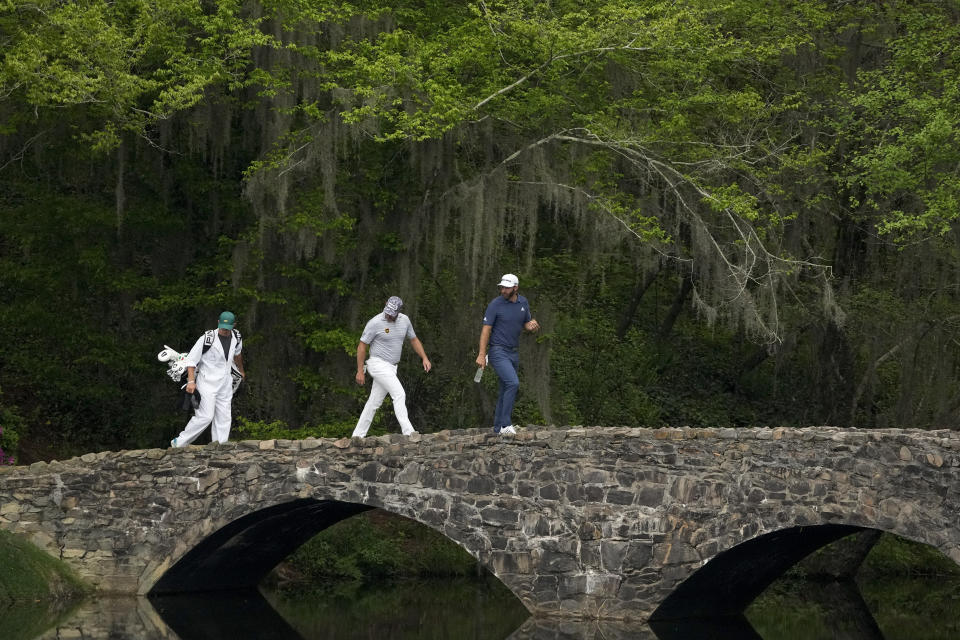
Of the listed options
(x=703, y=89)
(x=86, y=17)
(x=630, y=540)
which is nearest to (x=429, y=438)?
(x=630, y=540)

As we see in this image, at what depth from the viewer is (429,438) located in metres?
18.0

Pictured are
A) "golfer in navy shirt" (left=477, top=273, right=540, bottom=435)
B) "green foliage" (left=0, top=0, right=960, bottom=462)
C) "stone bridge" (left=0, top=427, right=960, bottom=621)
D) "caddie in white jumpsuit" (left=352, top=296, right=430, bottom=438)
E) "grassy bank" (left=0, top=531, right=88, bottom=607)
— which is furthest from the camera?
"green foliage" (left=0, top=0, right=960, bottom=462)

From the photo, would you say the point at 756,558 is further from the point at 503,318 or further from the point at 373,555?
the point at 373,555

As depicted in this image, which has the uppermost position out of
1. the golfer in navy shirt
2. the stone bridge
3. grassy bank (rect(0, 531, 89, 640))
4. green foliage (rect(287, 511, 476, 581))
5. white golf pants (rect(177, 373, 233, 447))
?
the golfer in navy shirt

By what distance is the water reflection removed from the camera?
17016mm

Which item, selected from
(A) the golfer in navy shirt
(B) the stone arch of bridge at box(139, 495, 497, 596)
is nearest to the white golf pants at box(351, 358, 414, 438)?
(B) the stone arch of bridge at box(139, 495, 497, 596)

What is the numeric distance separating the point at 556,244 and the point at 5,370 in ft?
32.4

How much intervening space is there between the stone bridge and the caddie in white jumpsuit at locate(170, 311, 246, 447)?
1.11 ft

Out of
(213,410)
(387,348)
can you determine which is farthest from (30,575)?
(387,348)

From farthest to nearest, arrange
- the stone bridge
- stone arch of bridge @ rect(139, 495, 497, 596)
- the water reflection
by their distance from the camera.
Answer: stone arch of bridge @ rect(139, 495, 497, 596), the water reflection, the stone bridge

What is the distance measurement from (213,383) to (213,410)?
368mm

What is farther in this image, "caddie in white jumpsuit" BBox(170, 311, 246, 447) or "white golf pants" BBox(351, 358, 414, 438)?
"caddie in white jumpsuit" BBox(170, 311, 246, 447)

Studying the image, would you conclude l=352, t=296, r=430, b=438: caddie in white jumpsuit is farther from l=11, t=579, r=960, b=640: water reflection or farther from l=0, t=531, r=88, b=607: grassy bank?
l=0, t=531, r=88, b=607: grassy bank

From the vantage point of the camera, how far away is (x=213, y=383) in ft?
62.1
